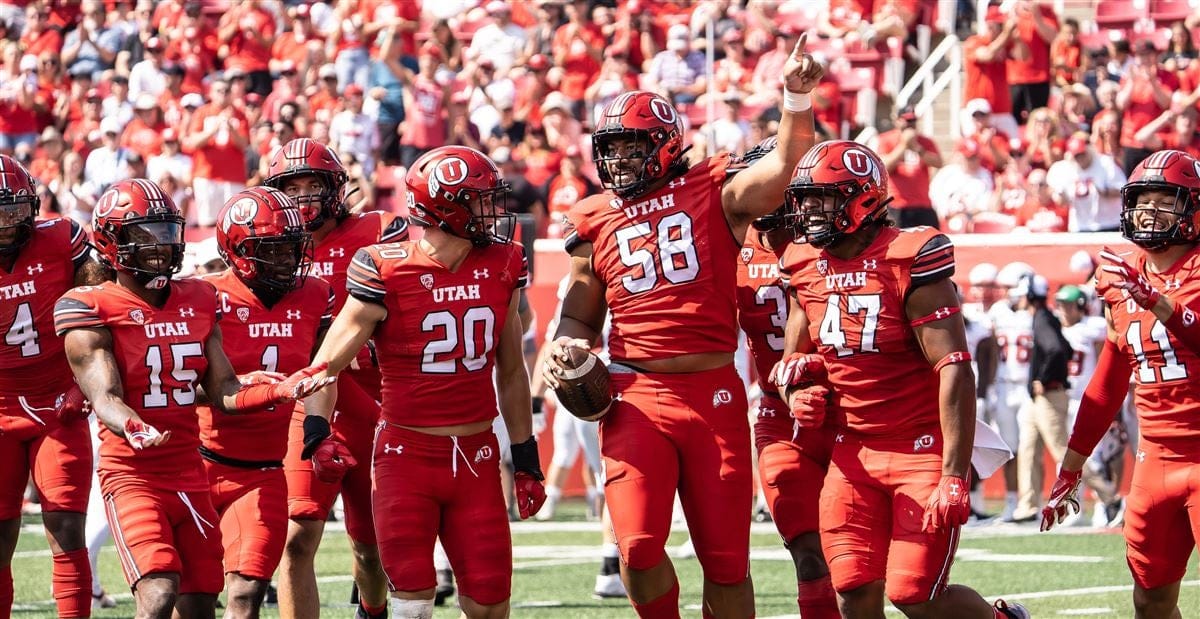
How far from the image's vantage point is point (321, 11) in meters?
20.0

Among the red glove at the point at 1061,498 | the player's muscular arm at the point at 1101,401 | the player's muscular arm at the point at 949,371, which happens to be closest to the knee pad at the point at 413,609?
the player's muscular arm at the point at 949,371

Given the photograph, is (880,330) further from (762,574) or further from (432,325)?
(762,574)

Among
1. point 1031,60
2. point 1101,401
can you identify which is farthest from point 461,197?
point 1031,60

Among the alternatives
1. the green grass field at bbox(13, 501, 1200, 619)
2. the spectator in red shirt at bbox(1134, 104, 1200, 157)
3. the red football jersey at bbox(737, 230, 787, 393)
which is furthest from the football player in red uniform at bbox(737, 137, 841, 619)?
the spectator in red shirt at bbox(1134, 104, 1200, 157)

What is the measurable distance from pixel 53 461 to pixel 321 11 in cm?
1315

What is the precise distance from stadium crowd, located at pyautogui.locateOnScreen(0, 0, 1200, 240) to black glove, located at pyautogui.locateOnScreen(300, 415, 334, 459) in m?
7.48

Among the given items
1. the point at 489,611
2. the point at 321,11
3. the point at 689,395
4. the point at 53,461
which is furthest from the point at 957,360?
the point at 321,11

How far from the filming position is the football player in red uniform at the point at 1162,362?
6.48 meters

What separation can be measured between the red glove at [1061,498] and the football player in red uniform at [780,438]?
0.83 m

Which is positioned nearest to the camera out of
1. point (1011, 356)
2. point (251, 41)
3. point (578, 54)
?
point (1011, 356)

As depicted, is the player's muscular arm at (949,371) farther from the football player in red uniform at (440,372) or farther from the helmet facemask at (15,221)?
the helmet facemask at (15,221)

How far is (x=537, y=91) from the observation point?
1772 cm

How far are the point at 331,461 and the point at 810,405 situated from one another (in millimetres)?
1681

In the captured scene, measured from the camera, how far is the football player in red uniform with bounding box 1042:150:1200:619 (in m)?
6.48
